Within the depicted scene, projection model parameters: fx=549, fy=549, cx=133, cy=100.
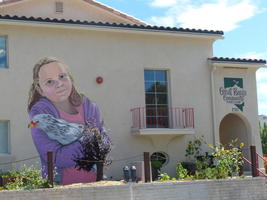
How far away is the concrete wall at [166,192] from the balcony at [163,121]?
214 inches

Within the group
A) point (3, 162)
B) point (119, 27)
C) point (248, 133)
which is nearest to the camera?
point (3, 162)

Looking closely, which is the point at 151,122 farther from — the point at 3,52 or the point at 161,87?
the point at 3,52

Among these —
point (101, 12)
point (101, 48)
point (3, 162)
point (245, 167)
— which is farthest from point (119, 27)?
point (245, 167)

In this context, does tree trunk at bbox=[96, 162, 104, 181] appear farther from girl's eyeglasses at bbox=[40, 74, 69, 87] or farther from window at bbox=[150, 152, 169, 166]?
girl's eyeglasses at bbox=[40, 74, 69, 87]

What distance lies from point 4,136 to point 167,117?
6725mm

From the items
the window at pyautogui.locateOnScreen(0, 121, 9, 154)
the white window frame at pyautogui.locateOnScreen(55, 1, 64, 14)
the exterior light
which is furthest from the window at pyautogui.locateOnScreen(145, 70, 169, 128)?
the window at pyautogui.locateOnScreen(0, 121, 9, 154)

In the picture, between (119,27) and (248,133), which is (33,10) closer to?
(119,27)

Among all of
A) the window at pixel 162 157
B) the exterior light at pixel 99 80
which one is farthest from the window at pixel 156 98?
the exterior light at pixel 99 80

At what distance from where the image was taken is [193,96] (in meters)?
23.2

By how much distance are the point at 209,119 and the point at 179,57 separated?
294cm

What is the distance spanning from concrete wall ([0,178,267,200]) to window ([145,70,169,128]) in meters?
6.25

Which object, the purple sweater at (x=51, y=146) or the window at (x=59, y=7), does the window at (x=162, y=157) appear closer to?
the purple sweater at (x=51, y=146)

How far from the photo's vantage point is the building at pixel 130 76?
20.1 metres

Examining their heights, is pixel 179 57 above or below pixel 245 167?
above
